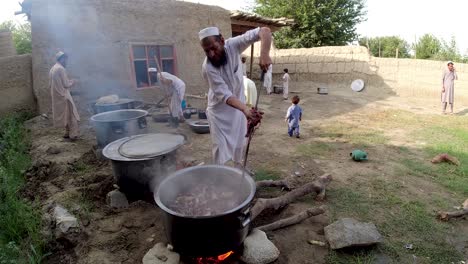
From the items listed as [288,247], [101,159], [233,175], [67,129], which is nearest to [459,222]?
[288,247]

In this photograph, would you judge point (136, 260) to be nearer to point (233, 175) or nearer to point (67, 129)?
point (233, 175)

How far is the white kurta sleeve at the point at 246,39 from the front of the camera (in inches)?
111

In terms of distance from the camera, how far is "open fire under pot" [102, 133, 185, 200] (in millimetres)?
3244

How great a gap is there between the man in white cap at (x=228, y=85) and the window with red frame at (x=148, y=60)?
6280 mm

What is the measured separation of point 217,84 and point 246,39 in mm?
525

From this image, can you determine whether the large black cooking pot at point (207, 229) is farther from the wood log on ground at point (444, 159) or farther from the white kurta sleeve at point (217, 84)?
the wood log on ground at point (444, 159)

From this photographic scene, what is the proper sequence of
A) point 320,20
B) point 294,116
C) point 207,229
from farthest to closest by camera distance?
point 320,20, point 294,116, point 207,229

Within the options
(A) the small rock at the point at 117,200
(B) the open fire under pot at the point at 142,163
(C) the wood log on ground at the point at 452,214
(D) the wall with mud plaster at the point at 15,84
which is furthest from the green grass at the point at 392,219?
(D) the wall with mud plaster at the point at 15,84

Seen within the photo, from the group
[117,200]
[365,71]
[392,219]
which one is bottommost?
[392,219]

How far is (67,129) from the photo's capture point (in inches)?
237

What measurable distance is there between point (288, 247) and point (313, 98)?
10.3 m

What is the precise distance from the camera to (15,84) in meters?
7.57

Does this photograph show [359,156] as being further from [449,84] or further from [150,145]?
[449,84]

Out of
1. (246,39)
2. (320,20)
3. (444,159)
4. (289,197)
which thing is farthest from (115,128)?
(320,20)
